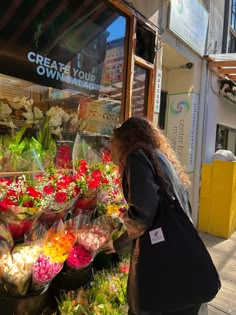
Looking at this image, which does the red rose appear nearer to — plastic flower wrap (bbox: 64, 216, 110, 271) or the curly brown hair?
plastic flower wrap (bbox: 64, 216, 110, 271)

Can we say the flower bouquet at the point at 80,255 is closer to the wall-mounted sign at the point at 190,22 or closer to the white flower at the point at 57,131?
the white flower at the point at 57,131

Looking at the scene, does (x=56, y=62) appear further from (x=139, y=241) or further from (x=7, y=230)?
(x=139, y=241)

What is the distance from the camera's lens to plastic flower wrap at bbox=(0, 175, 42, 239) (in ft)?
6.57

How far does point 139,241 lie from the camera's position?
186 centimetres

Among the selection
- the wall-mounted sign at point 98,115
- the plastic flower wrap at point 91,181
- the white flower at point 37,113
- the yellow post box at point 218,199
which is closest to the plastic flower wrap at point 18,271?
the plastic flower wrap at point 91,181

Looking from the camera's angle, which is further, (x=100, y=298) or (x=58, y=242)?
(x=100, y=298)

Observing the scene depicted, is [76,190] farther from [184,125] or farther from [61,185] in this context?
[184,125]

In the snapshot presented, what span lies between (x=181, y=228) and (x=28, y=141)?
63.7 inches

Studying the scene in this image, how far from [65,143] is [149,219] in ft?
5.50

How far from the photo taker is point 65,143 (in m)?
3.19

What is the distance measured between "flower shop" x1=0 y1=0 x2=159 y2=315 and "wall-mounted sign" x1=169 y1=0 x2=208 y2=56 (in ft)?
2.76

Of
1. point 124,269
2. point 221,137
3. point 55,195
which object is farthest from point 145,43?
point 221,137

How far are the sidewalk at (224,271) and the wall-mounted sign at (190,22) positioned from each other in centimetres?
361

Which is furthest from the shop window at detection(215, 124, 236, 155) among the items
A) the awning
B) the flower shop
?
the flower shop
